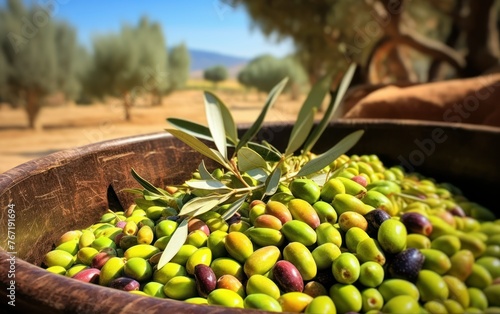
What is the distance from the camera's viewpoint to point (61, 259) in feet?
3.30

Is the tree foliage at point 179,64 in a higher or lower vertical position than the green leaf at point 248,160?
higher

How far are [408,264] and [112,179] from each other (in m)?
0.96

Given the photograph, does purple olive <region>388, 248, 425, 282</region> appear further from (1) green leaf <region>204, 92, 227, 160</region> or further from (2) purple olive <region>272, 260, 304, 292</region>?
(1) green leaf <region>204, 92, 227, 160</region>

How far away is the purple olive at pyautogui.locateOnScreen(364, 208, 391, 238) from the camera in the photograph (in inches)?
33.3

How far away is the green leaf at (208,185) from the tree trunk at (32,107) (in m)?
16.6

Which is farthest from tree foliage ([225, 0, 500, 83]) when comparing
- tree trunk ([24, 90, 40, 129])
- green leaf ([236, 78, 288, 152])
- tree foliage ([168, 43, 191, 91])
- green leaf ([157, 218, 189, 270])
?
tree foliage ([168, 43, 191, 91])

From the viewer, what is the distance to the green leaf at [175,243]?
2.81 ft

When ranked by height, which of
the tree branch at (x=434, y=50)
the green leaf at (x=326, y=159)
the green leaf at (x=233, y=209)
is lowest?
the green leaf at (x=233, y=209)

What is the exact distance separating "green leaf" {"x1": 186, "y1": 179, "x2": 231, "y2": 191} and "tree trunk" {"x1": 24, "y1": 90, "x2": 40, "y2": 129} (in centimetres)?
1656

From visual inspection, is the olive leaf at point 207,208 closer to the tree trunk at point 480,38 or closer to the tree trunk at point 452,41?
the tree trunk at point 480,38

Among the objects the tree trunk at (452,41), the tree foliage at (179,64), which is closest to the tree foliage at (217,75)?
the tree foliage at (179,64)

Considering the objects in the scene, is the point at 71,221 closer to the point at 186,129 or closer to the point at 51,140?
the point at 186,129

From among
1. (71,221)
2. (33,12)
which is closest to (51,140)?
(33,12)

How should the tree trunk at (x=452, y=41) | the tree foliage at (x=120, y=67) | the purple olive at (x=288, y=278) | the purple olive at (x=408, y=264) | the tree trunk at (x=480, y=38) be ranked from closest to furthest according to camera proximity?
1. the purple olive at (x=408, y=264)
2. the purple olive at (x=288, y=278)
3. the tree trunk at (x=480, y=38)
4. the tree trunk at (x=452, y=41)
5. the tree foliage at (x=120, y=67)
